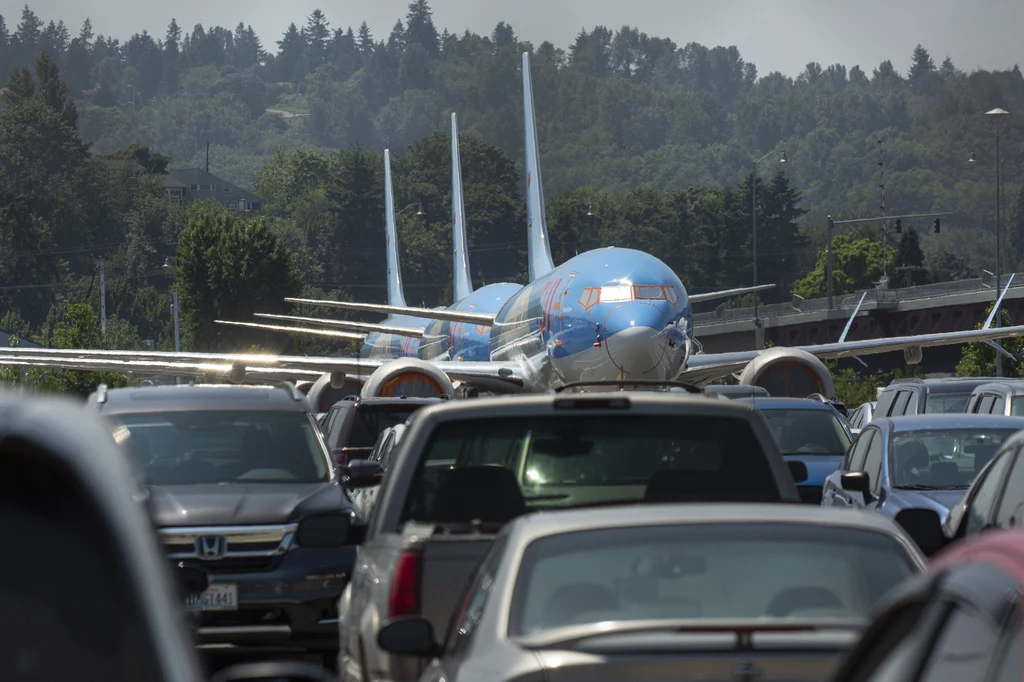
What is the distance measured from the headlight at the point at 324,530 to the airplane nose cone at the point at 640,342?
23170 mm

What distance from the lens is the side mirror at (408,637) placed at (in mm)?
5605

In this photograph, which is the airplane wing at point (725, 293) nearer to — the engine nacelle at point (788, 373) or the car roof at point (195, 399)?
the engine nacelle at point (788, 373)

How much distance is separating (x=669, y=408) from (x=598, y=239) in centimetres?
16253

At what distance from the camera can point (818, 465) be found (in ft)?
63.1

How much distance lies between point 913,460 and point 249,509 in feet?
19.5

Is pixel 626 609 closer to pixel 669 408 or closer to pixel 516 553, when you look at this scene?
→ pixel 516 553

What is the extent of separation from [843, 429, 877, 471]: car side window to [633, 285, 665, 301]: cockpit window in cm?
1834

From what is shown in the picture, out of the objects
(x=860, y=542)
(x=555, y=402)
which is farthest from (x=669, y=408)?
(x=860, y=542)

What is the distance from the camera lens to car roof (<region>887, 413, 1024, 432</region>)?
1472cm

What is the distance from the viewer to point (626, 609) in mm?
5117

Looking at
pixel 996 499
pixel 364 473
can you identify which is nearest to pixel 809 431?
pixel 364 473

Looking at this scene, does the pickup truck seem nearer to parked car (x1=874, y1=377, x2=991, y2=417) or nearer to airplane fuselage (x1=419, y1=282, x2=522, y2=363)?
parked car (x1=874, y1=377, x2=991, y2=417)

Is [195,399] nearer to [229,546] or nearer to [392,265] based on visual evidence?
[229,546]

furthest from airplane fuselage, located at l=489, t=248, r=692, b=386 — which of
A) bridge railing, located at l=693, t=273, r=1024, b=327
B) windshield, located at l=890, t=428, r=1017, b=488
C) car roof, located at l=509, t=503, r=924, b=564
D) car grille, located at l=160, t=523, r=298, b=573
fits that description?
bridge railing, located at l=693, t=273, r=1024, b=327
